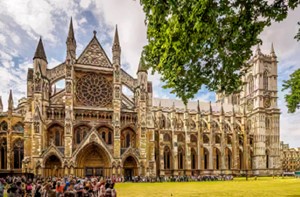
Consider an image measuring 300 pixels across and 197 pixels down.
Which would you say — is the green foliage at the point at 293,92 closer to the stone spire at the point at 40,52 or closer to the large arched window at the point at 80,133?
the large arched window at the point at 80,133

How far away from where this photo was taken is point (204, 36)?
982cm

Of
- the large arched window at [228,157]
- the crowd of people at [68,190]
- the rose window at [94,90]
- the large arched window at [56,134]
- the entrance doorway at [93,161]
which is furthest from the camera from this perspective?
the large arched window at [228,157]

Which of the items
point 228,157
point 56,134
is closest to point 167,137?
point 228,157

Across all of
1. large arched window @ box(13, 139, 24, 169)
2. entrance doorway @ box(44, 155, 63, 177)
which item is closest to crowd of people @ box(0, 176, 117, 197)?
entrance doorway @ box(44, 155, 63, 177)

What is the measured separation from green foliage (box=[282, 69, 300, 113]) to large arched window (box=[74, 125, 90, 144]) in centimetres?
2639

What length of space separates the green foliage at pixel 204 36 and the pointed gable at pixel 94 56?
3314 centimetres

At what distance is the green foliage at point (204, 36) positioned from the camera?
9.66 metres

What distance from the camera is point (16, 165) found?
46719 mm

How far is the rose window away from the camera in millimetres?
42344

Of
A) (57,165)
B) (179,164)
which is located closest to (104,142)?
(57,165)

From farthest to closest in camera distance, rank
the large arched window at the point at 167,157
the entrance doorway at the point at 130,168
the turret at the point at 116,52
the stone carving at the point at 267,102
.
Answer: the stone carving at the point at 267,102 → the large arched window at the point at 167,157 → the turret at the point at 116,52 → the entrance doorway at the point at 130,168

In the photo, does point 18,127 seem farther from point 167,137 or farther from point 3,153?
point 167,137

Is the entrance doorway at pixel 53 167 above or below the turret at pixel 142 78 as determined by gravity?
below

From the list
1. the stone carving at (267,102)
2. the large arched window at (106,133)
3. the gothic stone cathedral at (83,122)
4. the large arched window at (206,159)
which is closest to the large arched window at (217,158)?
the large arched window at (206,159)
